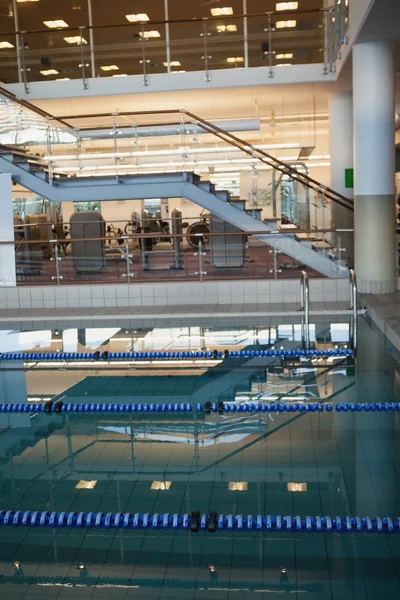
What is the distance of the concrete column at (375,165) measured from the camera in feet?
33.7

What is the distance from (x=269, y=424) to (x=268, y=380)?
125 centimetres

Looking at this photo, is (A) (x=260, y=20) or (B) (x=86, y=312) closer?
(B) (x=86, y=312)

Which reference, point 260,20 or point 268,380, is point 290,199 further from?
point 268,380

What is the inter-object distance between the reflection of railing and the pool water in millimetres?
6707

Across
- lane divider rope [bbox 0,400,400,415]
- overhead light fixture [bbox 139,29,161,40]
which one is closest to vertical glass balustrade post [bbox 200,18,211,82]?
overhead light fixture [bbox 139,29,161,40]

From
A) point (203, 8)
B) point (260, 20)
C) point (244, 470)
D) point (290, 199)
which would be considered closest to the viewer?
point (244, 470)

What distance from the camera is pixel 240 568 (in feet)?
11.1

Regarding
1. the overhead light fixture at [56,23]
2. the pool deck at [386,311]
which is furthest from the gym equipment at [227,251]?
the overhead light fixture at [56,23]

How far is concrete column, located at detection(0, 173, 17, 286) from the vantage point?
1142 centimetres

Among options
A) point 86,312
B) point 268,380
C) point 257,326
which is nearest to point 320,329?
point 257,326

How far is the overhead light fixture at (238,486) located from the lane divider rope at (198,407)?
1454 millimetres

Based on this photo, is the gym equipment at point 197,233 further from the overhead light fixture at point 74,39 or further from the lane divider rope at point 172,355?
the overhead light fixture at point 74,39

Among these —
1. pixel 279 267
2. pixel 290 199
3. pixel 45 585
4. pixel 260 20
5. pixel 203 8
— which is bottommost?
pixel 45 585

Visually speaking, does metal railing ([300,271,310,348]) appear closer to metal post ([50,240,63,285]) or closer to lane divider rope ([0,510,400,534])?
metal post ([50,240,63,285])
